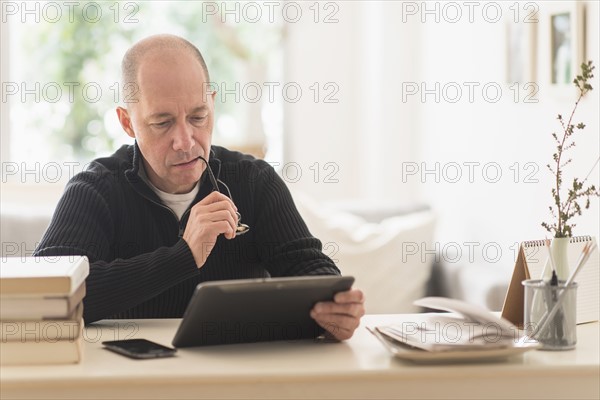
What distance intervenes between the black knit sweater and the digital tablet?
39cm

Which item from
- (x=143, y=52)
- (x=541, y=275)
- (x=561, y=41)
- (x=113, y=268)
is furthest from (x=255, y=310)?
(x=561, y=41)

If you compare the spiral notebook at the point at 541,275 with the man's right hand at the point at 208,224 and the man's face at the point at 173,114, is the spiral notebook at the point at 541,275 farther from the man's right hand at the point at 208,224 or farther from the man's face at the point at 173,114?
the man's face at the point at 173,114

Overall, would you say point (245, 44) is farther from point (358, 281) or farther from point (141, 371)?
point (141, 371)

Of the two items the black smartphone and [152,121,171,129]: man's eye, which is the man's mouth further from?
the black smartphone

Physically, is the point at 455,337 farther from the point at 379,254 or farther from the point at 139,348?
the point at 379,254

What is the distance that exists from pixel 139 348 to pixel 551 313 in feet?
2.13

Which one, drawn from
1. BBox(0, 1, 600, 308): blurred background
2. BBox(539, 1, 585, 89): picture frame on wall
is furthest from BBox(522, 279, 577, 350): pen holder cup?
BBox(0, 1, 600, 308): blurred background

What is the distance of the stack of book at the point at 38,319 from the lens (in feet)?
4.10

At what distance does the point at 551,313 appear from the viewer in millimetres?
1370

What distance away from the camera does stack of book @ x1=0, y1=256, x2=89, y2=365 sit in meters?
1.25

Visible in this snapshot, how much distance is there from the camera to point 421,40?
3.66 m

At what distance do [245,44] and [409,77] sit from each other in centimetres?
75

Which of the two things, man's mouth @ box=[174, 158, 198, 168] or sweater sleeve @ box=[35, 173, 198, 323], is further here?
man's mouth @ box=[174, 158, 198, 168]

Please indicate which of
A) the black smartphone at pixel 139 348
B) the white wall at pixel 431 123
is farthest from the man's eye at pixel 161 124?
the white wall at pixel 431 123
